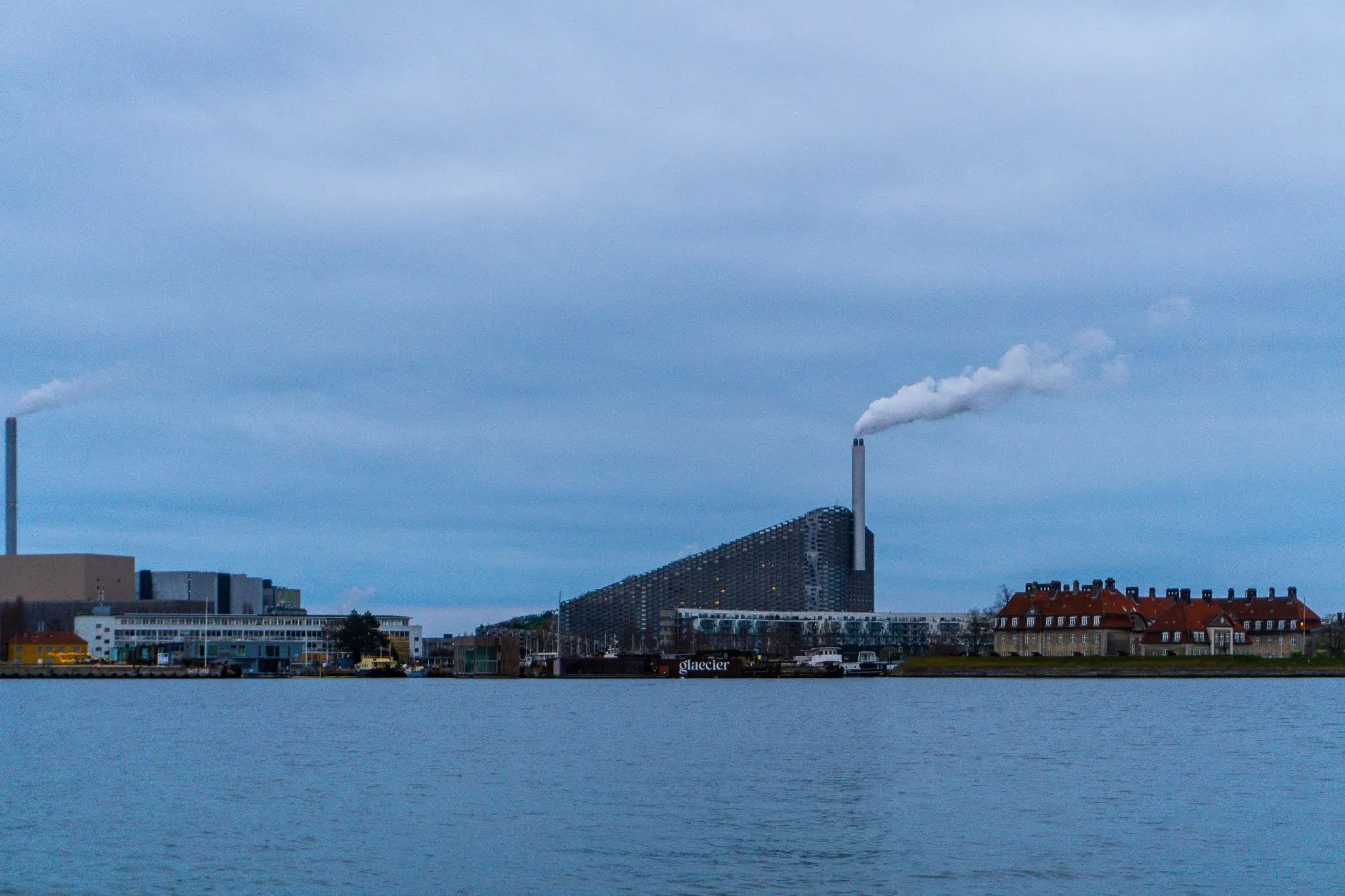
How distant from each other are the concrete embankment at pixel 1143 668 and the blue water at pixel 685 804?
70736 millimetres

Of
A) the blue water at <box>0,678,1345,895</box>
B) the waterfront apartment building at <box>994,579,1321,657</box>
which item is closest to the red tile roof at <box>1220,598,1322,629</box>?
the waterfront apartment building at <box>994,579,1321,657</box>

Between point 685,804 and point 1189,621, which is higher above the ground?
point 1189,621

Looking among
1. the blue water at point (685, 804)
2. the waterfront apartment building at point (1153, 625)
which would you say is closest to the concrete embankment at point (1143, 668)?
the waterfront apartment building at point (1153, 625)

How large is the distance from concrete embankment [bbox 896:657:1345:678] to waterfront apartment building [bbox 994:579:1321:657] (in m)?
5.64

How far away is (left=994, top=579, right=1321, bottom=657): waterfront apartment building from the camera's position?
169 metres

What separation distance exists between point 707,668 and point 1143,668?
166 ft

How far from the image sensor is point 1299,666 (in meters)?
159

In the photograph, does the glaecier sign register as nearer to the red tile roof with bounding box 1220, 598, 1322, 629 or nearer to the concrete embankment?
the concrete embankment

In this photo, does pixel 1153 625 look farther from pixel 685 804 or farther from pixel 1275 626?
pixel 685 804

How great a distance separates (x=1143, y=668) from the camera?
159 m

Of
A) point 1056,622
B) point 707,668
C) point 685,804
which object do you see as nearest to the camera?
point 685,804

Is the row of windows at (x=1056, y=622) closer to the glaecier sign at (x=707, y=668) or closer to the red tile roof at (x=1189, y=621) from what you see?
the red tile roof at (x=1189, y=621)

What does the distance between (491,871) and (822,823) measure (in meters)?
9.55

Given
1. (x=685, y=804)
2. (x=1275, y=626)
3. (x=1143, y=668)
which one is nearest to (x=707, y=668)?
(x=1143, y=668)
